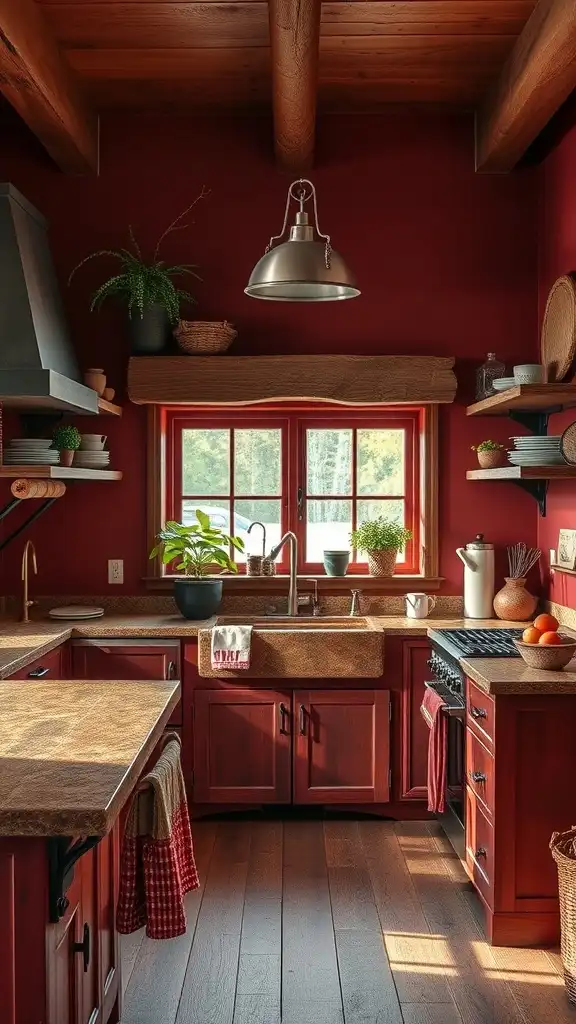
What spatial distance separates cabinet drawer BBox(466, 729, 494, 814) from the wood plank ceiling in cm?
270

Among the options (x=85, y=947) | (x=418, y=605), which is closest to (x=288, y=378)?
(x=418, y=605)

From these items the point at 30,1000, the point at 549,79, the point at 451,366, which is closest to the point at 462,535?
the point at 451,366

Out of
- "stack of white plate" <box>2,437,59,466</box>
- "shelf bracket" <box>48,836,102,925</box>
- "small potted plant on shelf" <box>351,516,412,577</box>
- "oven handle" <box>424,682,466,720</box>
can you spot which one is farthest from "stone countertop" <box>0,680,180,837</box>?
"small potted plant on shelf" <box>351,516,412,577</box>

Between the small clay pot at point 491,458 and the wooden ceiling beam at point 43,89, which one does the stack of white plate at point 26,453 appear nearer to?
the wooden ceiling beam at point 43,89

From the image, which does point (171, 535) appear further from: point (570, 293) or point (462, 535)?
point (570, 293)

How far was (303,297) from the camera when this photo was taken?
11.6 ft

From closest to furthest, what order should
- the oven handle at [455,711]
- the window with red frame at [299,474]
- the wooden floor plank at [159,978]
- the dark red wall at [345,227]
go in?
1. the wooden floor plank at [159,978]
2. the oven handle at [455,711]
3. the dark red wall at [345,227]
4. the window with red frame at [299,474]

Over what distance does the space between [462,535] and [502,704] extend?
70.4 inches

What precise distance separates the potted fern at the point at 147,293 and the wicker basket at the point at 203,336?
0.09m

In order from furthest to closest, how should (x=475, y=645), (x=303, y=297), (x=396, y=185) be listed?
(x=396, y=185) < (x=475, y=645) < (x=303, y=297)

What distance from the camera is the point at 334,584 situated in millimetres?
4887

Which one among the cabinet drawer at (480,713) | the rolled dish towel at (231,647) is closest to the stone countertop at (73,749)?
the cabinet drawer at (480,713)

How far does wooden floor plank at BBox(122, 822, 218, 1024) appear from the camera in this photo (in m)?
2.76

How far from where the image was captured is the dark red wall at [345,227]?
4816 mm
